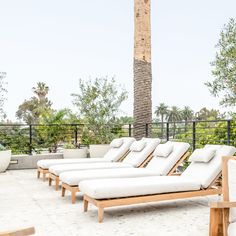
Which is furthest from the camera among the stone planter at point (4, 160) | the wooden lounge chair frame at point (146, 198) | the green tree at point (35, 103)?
the green tree at point (35, 103)

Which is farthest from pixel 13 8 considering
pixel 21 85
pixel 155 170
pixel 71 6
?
pixel 155 170

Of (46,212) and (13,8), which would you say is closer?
(46,212)

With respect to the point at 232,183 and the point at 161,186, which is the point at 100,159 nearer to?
the point at 161,186

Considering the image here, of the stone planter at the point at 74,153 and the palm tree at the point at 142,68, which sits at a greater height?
Result: the palm tree at the point at 142,68

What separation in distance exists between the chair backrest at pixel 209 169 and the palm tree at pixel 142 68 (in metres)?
4.23

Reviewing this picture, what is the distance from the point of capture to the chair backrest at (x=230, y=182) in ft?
8.93

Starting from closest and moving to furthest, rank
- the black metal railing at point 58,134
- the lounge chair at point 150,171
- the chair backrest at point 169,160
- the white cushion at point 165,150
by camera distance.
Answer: the lounge chair at point 150,171, the chair backrest at point 169,160, the white cushion at point 165,150, the black metal railing at point 58,134

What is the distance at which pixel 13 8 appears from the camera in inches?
605

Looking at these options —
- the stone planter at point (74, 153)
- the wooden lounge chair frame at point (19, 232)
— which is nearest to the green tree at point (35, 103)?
the stone planter at point (74, 153)

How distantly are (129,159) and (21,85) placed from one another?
17.7 metres

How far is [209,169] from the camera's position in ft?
16.0

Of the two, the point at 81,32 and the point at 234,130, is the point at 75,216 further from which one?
the point at 81,32

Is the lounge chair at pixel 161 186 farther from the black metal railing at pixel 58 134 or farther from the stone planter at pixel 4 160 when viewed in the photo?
the stone planter at pixel 4 160

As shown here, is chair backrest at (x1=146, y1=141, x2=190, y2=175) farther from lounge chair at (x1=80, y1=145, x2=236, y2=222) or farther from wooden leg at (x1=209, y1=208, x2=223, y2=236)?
wooden leg at (x1=209, y1=208, x2=223, y2=236)
